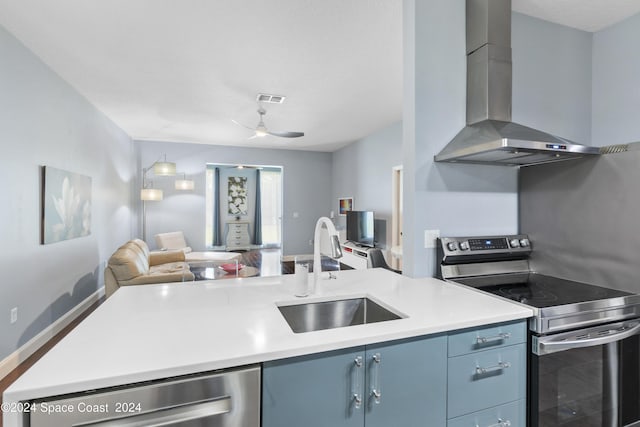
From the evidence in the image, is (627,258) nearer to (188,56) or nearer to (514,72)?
(514,72)

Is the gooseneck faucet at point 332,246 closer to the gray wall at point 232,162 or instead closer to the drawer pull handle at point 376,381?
the drawer pull handle at point 376,381

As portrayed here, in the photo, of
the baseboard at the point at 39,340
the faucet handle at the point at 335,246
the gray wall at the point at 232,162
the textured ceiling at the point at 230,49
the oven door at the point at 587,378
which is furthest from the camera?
the gray wall at the point at 232,162

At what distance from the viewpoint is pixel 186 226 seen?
6.63m

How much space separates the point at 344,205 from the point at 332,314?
18.0ft

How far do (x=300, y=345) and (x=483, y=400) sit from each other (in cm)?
85

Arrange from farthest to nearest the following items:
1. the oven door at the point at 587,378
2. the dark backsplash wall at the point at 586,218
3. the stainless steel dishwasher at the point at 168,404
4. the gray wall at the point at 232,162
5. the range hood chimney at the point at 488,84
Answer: the gray wall at the point at 232,162 < the range hood chimney at the point at 488,84 < the dark backsplash wall at the point at 586,218 < the oven door at the point at 587,378 < the stainless steel dishwasher at the point at 168,404

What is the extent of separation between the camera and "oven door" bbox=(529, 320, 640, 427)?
1301 mm

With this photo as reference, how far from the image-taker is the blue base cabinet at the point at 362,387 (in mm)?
956

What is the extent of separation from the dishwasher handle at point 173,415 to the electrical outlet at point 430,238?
1.37m

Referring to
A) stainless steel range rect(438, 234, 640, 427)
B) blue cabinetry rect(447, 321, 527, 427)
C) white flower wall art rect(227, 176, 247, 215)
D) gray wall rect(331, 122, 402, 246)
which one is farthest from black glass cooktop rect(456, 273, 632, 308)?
white flower wall art rect(227, 176, 247, 215)

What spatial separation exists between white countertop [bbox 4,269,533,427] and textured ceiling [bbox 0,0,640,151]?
1911mm

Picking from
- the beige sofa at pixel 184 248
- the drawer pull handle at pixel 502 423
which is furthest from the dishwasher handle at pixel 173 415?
the beige sofa at pixel 184 248

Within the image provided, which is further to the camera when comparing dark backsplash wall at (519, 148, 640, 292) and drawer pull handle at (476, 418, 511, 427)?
dark backsplash wall at (519, 148, 640, 292)

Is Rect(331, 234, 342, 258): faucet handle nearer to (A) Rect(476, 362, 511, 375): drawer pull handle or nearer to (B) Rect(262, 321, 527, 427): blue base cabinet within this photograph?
(B) Rect(262, 321, 527, 427): blue base cabinet
